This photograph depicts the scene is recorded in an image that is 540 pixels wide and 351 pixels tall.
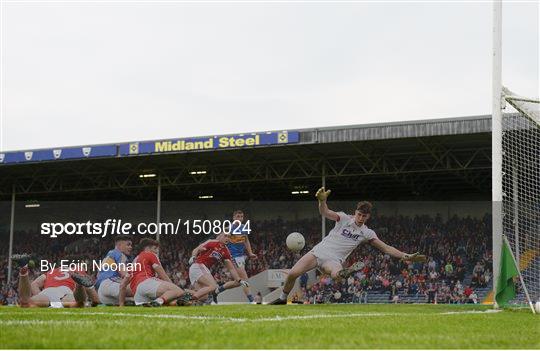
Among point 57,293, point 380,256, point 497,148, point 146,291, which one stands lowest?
point 57,293

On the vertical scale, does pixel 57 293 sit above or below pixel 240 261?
below

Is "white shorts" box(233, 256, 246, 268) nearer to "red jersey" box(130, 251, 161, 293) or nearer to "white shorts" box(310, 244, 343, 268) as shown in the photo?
"white shorts" box(310, 244, 343, 268)

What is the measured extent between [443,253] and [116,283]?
15.8 m

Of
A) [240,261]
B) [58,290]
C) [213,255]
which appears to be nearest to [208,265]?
[213,255]

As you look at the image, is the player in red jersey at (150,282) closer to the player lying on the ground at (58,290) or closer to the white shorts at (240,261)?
the player lying on the ground at (58,290)

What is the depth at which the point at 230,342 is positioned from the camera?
624 centimetres

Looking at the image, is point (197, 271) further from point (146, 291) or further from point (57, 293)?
point (57, 293)

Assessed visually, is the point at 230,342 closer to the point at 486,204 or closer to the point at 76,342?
the point at 76,342

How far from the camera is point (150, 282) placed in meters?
25.3

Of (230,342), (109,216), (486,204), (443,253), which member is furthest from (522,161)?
(109,216)

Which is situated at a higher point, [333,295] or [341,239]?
[341,239]

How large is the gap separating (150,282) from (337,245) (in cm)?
646

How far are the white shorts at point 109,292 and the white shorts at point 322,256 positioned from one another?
7004 mm

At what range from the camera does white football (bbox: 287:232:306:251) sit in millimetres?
32647
